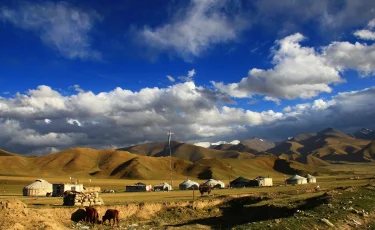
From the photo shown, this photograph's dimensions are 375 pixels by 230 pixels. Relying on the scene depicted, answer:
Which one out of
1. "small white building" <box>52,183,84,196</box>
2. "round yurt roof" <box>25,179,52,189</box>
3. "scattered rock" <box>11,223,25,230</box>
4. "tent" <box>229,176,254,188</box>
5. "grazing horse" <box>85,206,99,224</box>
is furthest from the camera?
"tent" <box>229,176,254,188</box>

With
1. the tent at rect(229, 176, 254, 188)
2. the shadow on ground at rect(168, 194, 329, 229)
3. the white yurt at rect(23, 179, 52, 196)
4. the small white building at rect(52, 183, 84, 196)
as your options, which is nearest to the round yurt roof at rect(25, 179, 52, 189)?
the white yurt at rect(23, 179, 52, 196)

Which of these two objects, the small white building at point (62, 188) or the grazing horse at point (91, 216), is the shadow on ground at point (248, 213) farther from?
the small white building at point (62, 188)

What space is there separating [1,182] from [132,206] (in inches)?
4839

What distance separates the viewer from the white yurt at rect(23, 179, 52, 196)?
85.2 meters

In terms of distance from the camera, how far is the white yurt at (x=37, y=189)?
85.2 metres

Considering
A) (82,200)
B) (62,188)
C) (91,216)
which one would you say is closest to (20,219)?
(91,216)

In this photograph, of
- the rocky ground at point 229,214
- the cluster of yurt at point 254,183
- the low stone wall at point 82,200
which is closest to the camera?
the rocky ground at point 229,214

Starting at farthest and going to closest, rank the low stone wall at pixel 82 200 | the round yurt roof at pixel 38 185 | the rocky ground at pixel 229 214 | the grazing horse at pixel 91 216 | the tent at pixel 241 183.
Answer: the tent at pixel 241 183, the round yurt roof at pixel 38 185, the low stone wall at pixel 82 200, the grazing horse at pixel 91 216, the rocky ground at pixel 229 214

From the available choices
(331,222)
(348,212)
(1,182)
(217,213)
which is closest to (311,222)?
(331,222)

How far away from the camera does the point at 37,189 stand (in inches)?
3410

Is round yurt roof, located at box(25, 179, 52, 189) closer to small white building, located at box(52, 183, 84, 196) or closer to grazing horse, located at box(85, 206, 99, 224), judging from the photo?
small white building, located at box(52, 183, 84, 196)

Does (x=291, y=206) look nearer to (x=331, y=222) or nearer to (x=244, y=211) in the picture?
(x=244, y=211)

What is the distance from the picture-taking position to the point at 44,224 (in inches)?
1023

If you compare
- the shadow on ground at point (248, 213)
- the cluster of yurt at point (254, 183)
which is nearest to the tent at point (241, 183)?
the cluster of yurt at point (254, 183)
